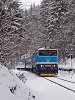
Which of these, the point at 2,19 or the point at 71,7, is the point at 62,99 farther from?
the point at 71,7

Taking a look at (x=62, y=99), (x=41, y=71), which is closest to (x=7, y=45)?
(x=62, y=99)

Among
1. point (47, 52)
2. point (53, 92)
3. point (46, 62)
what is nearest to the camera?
point (53, 92)

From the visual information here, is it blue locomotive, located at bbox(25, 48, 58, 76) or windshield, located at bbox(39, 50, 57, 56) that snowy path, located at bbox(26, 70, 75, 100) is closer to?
blue locomotive, located at bbox(25, 48, 58, 76)

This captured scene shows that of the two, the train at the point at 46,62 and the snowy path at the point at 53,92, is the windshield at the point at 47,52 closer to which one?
the train at the point at 46,62

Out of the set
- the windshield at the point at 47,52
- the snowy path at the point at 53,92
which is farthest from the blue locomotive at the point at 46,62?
the snowy path at the point at 53,92

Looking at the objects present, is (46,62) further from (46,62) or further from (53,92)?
(53,92)

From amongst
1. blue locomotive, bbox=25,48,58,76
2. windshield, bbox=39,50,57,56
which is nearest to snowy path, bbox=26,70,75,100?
blue locomotive, bbox=25,48,58,76

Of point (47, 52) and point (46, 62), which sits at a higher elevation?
point (47, 52)

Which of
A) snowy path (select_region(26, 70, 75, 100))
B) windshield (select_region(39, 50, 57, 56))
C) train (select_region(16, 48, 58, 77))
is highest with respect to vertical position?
snowy path (select_region(26, 70, 75, 100))

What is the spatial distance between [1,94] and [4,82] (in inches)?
51.6

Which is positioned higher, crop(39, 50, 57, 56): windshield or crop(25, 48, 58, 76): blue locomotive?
crop(39, 50, 57, 56): windshield

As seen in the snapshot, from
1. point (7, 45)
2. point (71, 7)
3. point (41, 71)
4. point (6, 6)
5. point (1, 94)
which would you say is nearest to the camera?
point (1, 94)

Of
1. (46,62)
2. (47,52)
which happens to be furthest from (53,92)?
(47,52)

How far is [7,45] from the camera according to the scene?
1082 cm
